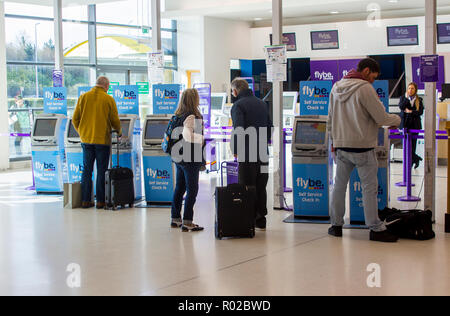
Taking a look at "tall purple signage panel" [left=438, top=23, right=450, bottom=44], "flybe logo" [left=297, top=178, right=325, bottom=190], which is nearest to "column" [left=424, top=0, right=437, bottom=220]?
"flybe logo" [left=297, top=178, right=325, bottom=190]

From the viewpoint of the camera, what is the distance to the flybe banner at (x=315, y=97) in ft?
21.4

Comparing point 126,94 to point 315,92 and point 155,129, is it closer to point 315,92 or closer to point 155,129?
point 155,129

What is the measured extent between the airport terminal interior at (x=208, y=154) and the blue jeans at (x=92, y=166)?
0.22m

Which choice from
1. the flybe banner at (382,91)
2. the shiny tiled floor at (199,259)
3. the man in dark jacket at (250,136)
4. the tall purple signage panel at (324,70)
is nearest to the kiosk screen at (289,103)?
the tall purple signage panel at (324,70)

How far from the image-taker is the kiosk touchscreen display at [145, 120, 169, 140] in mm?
7398

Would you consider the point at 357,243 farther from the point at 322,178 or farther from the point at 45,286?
the point at 45,286

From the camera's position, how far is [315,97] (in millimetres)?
6539

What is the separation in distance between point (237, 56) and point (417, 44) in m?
4.79

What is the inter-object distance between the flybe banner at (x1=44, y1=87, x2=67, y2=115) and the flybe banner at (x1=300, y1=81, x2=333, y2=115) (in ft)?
12.2

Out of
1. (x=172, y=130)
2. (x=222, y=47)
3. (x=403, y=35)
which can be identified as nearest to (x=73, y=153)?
(x=172, y=130)

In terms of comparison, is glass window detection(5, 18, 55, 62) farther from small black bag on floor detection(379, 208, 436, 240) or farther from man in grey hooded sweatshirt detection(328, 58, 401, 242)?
small black bag on floor detection(379, 208, 436, 240)

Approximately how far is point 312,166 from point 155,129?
2.09m
